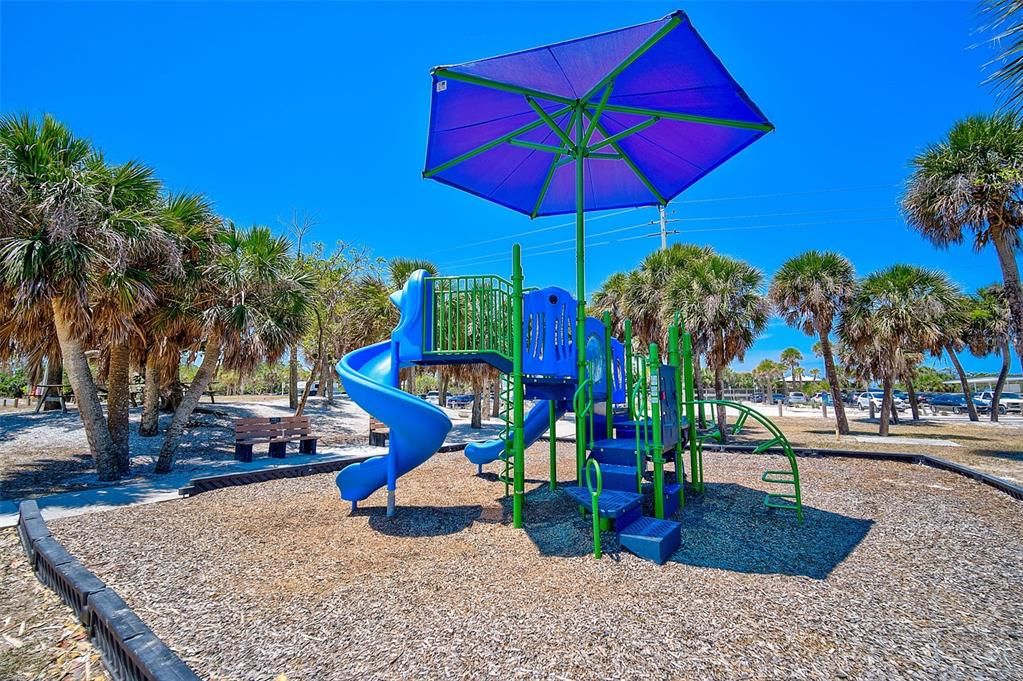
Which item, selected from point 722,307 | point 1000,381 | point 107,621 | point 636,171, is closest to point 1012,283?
point 722,307

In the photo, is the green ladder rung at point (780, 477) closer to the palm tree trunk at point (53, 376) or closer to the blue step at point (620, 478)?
the blue step at point (620, 478)

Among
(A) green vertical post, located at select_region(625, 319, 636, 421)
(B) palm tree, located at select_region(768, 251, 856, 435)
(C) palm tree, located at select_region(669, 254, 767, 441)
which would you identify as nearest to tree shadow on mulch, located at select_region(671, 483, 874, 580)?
(A) green vertical post, located at select_region(625, 319, 636, 421)

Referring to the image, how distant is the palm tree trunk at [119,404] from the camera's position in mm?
10672

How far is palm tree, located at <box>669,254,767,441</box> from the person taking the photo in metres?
17.7

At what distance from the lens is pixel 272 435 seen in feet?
45.0

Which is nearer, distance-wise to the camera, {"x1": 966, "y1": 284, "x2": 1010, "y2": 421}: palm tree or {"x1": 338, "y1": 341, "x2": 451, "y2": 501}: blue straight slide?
{"x1": 338, "y1": 341, "x2": 451, "y2": 501}: blue straight slide

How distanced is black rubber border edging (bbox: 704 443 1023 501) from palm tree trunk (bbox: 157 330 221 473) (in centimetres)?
1358

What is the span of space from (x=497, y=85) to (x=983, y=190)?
1561 cm

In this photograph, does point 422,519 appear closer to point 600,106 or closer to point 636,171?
point 600,106

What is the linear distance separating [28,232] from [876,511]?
15.0m

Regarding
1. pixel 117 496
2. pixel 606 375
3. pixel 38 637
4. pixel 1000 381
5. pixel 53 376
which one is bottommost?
pixel 38 637

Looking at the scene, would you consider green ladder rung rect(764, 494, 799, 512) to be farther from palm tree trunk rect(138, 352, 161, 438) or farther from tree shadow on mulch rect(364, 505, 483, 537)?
palm tree trunk rect(138, 352, 161, 438)

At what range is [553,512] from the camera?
24.1 feet

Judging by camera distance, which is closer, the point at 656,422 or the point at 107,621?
the point at 107,621
